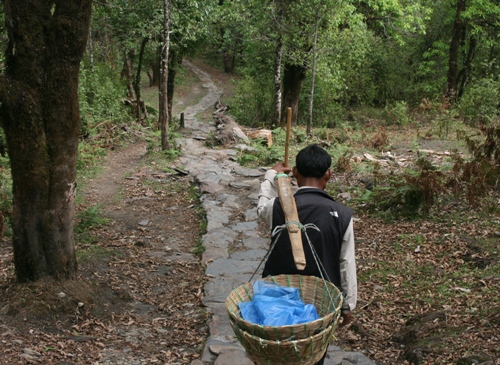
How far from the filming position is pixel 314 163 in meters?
2.97

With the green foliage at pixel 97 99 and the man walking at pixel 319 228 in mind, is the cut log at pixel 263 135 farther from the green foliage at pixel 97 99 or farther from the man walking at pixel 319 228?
the man walking at pixel 319 228

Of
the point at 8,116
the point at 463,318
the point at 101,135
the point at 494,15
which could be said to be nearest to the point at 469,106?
the point at 494,15

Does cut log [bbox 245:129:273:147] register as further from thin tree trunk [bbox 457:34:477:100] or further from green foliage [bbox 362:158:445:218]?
thin tree trunk [bbox 457:34:477:100]

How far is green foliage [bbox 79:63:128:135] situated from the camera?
1555 centimetres

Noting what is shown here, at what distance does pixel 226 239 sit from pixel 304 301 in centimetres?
486

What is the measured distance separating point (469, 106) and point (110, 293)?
59.5ft

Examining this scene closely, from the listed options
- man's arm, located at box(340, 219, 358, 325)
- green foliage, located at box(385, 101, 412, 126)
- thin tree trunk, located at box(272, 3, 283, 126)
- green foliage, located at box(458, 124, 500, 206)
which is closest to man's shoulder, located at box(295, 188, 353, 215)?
man's arm, located at box(340, 219, 358, 325)

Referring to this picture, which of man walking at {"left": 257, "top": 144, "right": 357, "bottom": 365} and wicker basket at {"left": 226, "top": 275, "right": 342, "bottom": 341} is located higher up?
man walking at {"left": 257, "top": 144, "right": 357, "bottom": 365}

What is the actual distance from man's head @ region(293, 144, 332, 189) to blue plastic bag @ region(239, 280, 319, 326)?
0.65 metres

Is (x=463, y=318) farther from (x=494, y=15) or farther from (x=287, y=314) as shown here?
(x=494, y=15)

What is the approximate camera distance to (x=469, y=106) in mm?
20016

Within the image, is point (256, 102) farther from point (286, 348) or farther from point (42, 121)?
point (286, 348)

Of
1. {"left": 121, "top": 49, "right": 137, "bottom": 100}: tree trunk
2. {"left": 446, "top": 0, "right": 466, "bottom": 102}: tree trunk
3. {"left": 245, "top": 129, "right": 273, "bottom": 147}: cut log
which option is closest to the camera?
{"left": 245, "top": 129, "right": 273, "bottom": 147}: cut log

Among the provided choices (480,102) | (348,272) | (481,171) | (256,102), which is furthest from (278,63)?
(348,272)
